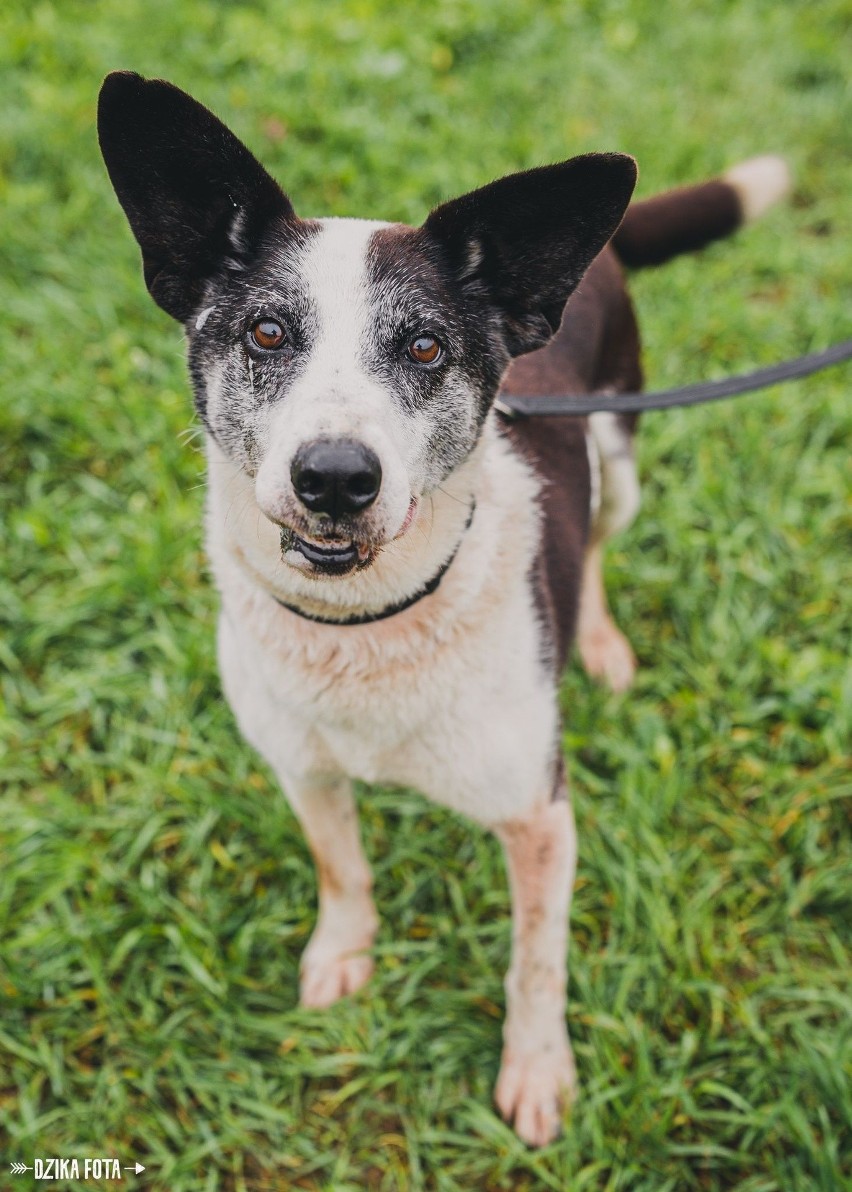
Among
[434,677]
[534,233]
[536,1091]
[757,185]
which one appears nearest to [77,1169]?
[536,1091]

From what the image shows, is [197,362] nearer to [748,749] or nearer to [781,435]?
[748,749]

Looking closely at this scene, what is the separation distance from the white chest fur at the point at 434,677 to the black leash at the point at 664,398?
255mm

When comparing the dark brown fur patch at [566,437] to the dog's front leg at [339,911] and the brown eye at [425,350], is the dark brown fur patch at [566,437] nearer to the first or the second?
the brown eye at [425,350]

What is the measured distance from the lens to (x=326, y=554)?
74.2 inches

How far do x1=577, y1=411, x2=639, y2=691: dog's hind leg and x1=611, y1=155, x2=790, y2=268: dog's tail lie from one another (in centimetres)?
57

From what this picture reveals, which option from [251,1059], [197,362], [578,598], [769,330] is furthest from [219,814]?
[769,330]

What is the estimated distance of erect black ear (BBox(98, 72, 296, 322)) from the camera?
1.81 metres

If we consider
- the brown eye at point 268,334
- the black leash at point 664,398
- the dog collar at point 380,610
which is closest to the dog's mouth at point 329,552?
the dog collar at point 380,610

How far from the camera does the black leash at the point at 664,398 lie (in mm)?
2541

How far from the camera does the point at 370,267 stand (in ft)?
6.41

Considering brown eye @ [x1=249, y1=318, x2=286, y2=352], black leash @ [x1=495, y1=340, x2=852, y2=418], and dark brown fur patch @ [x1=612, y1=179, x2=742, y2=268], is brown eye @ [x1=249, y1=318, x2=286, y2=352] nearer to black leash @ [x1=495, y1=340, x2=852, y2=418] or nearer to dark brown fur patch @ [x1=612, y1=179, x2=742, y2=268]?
black leash @ [x1=495, y1=340, x2=852, y2=418]

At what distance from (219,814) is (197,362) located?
164 cm

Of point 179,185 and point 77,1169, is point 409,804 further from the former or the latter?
point 179,185

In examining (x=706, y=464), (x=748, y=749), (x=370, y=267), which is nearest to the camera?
(x=370, y=267)
